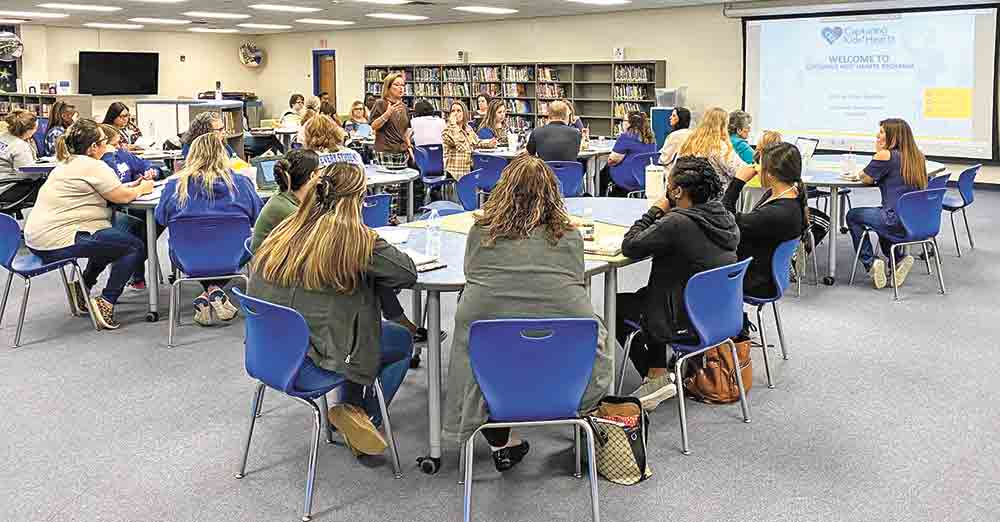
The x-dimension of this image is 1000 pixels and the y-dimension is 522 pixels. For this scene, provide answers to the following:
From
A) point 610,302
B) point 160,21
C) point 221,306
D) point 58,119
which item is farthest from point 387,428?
point 160,21

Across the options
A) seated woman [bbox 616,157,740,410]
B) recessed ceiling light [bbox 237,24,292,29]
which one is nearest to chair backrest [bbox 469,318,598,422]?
seated woman [bbox 616,157,740,410]

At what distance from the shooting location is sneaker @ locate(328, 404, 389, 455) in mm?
3344

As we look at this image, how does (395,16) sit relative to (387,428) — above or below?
above

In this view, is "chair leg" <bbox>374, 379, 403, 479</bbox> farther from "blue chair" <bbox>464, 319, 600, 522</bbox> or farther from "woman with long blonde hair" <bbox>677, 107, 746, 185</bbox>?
"woman with long blonde hair" <bbox>677, 107, 746, 185</bbox>

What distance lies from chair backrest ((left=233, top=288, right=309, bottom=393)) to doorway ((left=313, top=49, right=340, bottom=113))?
15914mm

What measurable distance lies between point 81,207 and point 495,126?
5231 mm

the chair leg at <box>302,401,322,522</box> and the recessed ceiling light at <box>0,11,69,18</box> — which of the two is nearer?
the chair leg at <box>302,401,322,522</box>

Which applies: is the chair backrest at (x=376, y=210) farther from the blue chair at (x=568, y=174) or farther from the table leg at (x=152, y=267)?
the blue chair at (x=568, y=174)

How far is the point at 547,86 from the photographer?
47.6 ft

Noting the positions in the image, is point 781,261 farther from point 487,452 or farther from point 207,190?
point 207,190

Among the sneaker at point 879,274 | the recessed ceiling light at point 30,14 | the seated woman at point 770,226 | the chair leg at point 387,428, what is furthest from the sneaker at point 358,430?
the recessed ceiling light at point 30,14

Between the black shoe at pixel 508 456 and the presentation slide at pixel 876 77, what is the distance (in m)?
7.58

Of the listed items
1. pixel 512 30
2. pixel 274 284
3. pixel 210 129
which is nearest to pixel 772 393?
pixel 274 284

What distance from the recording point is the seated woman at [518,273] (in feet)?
9.71
